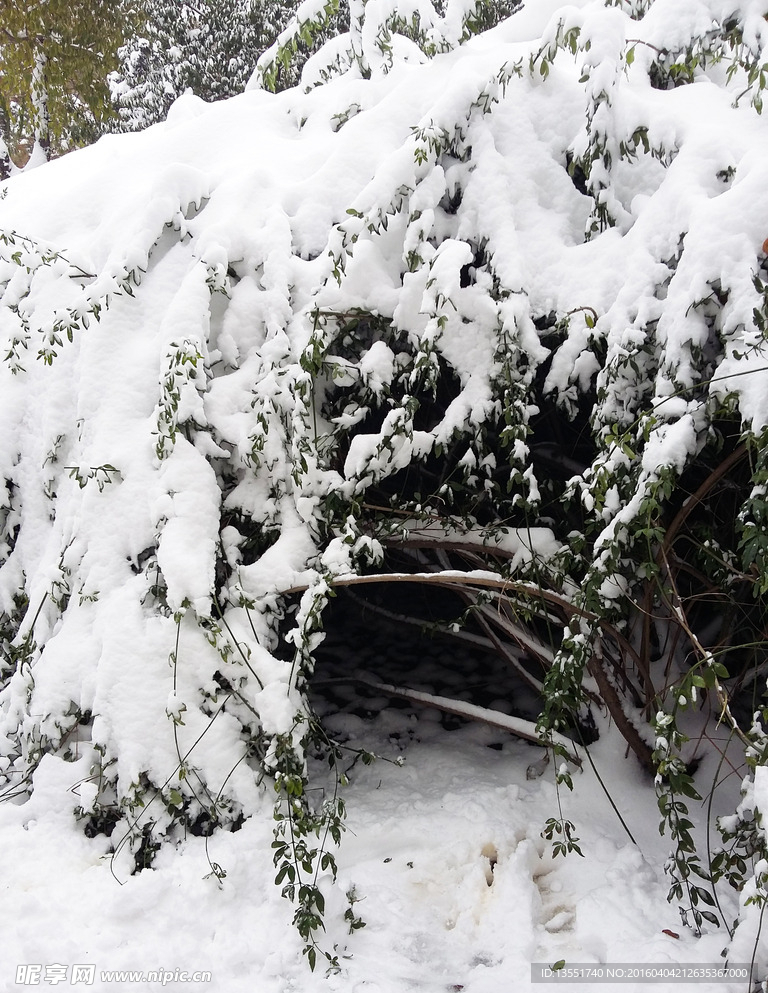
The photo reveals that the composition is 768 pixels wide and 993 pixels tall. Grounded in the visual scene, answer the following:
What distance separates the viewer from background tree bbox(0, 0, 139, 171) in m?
8.76

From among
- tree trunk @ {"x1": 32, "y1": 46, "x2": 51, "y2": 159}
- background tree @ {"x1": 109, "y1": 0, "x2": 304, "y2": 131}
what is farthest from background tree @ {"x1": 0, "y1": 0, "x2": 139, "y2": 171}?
background tree @ {"x1": 109, "y1": 0, "x2": 304, "y2": 131}

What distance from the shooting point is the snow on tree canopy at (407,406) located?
189cm

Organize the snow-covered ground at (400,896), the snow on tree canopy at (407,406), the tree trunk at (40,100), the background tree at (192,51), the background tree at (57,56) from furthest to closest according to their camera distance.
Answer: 1. the background tree at (192,51)
2. the tree trunk at (40,100)
3. the background tree at (57,56)
4. the snow on tree canopy at (407,406)
5. the snow-covered ground at (400,896)

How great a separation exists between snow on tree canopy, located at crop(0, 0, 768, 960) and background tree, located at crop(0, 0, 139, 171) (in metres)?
8.31

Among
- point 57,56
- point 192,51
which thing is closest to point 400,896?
Answer: point 57,56

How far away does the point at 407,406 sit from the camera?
6.82 feet

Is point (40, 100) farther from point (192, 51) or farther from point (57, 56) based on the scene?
point (192, 51)

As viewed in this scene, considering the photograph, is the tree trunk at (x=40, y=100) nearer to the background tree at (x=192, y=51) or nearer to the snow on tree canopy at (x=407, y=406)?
the background tree at (x=192, y=51)

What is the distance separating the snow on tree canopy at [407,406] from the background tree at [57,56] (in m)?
8.31

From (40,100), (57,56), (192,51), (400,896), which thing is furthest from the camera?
(192,51)

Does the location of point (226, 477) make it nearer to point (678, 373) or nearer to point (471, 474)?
point (471, 474)

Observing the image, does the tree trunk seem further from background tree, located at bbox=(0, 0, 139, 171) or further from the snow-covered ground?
the snow-covered ground

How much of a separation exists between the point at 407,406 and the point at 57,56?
989cm

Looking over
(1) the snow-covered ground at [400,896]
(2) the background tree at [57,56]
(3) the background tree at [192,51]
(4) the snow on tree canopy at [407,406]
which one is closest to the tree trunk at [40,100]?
(2) the background tree at [57,56]
